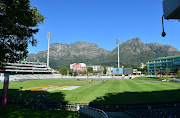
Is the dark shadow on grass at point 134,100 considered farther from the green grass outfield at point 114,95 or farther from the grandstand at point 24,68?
the grandstand at point 24,68

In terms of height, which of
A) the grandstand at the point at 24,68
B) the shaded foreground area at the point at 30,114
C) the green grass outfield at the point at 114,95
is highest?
the grandstand at the point at 24,68

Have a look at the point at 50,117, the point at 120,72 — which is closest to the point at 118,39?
the point at 120,72

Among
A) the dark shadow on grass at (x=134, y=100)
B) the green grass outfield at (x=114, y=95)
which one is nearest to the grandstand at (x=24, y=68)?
the green grass outfield at (x=114, y=95)

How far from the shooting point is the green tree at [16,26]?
13.0m

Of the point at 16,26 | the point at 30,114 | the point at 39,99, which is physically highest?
the point at 16,26

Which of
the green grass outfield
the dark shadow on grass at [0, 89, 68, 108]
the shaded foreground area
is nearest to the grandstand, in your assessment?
the green grass outfield

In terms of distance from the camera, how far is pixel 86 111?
17141mm

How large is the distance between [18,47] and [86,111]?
445 inches

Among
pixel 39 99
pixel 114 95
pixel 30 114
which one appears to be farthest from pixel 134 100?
pixel 30 114

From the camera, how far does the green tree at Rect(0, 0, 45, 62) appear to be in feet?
42.6

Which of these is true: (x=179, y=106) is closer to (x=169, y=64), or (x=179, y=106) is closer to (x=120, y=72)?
(x=120, y=72)

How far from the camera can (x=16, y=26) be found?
48.1 ft

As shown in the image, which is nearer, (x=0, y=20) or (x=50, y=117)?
(x=0, y=20)

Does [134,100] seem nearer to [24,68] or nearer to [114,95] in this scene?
[114,95]
